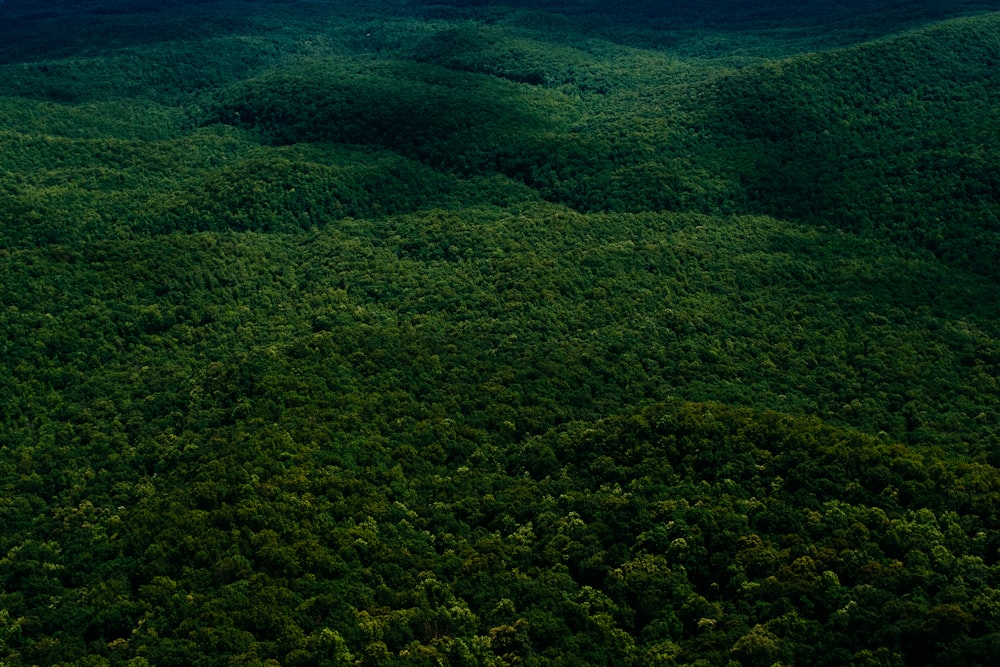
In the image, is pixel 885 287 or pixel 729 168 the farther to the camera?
pixel 729 168

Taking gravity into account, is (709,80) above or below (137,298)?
above

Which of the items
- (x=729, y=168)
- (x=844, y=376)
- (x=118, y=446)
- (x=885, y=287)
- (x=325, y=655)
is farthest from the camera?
(x=729, y=168)

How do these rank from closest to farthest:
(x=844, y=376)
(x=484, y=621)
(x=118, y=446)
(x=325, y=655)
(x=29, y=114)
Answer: (x=325, y=655), (x=484, y=621), (x=118, y=446), (x=844, y=376), (x=29, y=114)

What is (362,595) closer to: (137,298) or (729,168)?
(137,298)

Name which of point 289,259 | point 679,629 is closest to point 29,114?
point 289,259

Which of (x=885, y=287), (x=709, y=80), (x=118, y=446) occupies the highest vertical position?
(x=709, y=80)

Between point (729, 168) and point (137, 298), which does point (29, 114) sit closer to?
point (137, 298)
